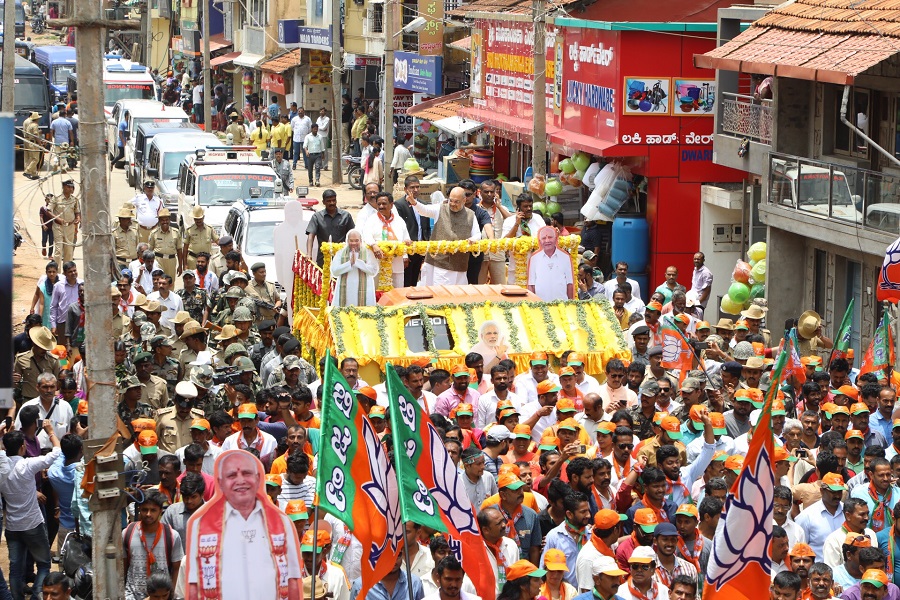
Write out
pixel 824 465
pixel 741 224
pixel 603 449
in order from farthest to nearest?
pixel 741 224 → pixel 603 449 → pixel 824 465

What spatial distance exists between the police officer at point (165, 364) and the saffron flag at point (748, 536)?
6.32 metres

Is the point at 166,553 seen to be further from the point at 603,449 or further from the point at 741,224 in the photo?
the point at 741,224

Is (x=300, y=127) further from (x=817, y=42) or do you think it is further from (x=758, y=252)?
(x=817, y=42)

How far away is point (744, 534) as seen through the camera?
28.9ft

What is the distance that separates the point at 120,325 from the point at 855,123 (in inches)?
387

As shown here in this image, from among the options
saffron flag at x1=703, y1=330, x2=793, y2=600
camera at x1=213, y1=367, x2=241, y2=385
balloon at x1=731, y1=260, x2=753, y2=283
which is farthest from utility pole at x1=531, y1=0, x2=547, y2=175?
saffron flag at x1=703, y1=330, x2=793, y2=600

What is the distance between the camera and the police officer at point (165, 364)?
1385 cm

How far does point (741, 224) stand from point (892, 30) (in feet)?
19.1

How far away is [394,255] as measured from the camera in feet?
52.4

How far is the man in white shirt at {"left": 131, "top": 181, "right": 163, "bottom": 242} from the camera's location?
22828 millimetres

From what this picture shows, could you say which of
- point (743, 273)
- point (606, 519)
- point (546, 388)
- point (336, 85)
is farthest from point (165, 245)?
point (336, 85)

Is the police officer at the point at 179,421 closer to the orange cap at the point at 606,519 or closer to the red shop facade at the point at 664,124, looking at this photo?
the orange cap at the point at 606,519

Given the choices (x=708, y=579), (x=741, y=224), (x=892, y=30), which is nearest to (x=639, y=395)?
(x=708, y=579)

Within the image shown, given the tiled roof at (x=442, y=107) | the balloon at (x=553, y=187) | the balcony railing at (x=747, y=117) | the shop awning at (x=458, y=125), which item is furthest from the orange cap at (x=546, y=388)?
the tiled roof at (x=442, y=107)
